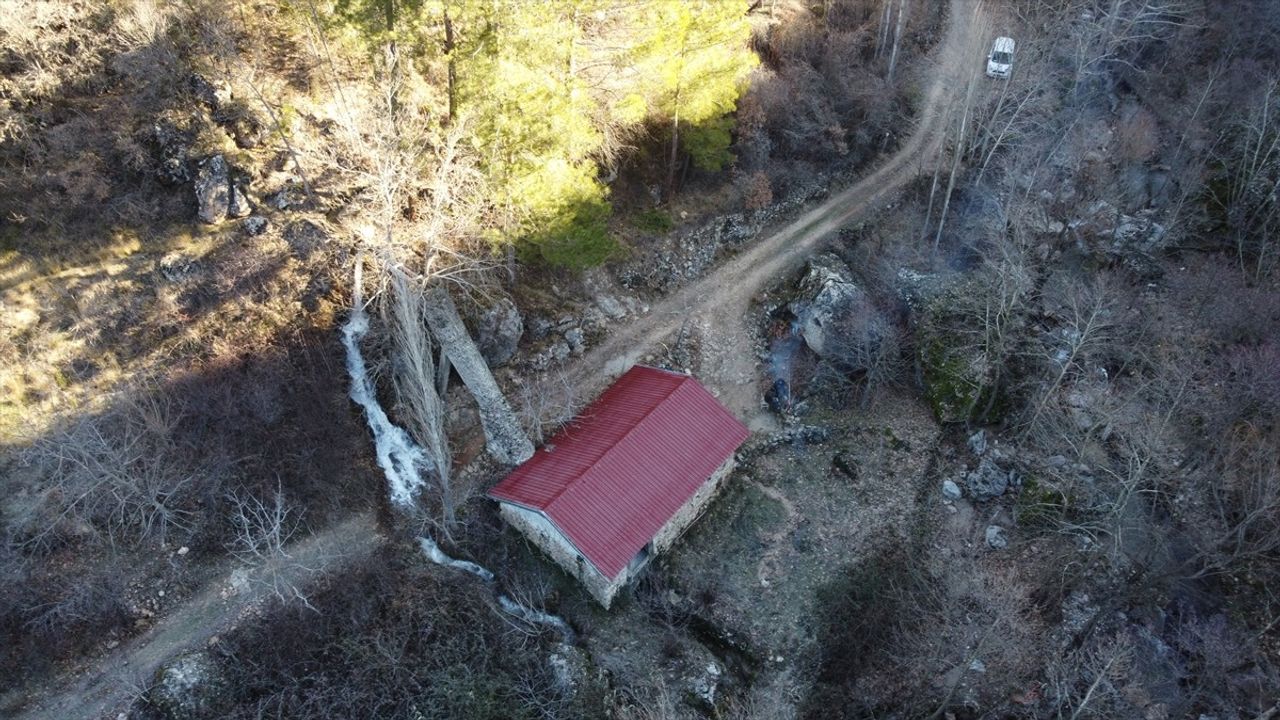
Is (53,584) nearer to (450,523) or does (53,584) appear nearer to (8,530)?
(8,530)

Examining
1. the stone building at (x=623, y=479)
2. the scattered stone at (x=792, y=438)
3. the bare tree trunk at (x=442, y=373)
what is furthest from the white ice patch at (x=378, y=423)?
the scattered stone at (x=792, y=438)

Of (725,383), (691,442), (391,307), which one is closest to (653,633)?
(691,442)

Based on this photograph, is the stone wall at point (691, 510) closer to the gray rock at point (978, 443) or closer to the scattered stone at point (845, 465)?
the scattered stone at point (845, 465)

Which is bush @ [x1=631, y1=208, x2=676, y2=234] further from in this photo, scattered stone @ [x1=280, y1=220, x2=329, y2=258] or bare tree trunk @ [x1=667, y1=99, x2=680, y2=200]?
scattered stone @ [x1=280, y1=220, x2=329, y2=258]

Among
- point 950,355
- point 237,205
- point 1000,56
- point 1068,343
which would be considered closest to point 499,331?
point 237,205

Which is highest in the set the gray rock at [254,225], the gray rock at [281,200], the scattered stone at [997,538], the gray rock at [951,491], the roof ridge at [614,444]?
the gray rock at [281,200]
